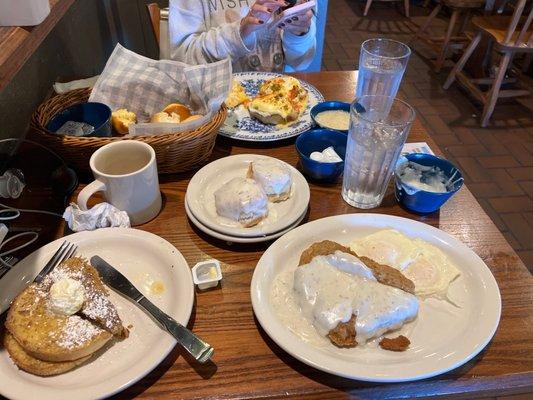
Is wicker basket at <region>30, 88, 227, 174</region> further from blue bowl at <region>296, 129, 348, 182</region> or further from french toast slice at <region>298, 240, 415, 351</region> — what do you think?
french toast slice at <region>298, 240, 415, 351</region>

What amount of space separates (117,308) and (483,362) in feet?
2.11

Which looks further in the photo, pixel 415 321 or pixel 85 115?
pixel 85 115

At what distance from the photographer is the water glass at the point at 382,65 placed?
1.25 meters

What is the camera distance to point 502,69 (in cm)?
270

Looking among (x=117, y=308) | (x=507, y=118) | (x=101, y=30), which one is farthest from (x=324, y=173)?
(x=507, y=118)

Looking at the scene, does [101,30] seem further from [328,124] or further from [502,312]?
[502,312]

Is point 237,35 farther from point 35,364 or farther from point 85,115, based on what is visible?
point 35,364

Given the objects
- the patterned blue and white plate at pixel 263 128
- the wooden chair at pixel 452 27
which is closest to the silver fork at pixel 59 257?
the patterned blue and white plate at pixel 263 128

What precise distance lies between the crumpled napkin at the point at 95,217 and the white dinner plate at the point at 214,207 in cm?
15

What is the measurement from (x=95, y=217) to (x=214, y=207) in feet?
0.83

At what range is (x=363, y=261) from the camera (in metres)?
0.80

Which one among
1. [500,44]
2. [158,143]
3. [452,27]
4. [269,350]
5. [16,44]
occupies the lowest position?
[452,27]

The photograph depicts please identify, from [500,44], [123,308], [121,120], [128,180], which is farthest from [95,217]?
[500,44]

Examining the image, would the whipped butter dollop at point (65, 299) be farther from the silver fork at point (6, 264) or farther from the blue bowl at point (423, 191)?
the blue bowl at point (423, 191)
